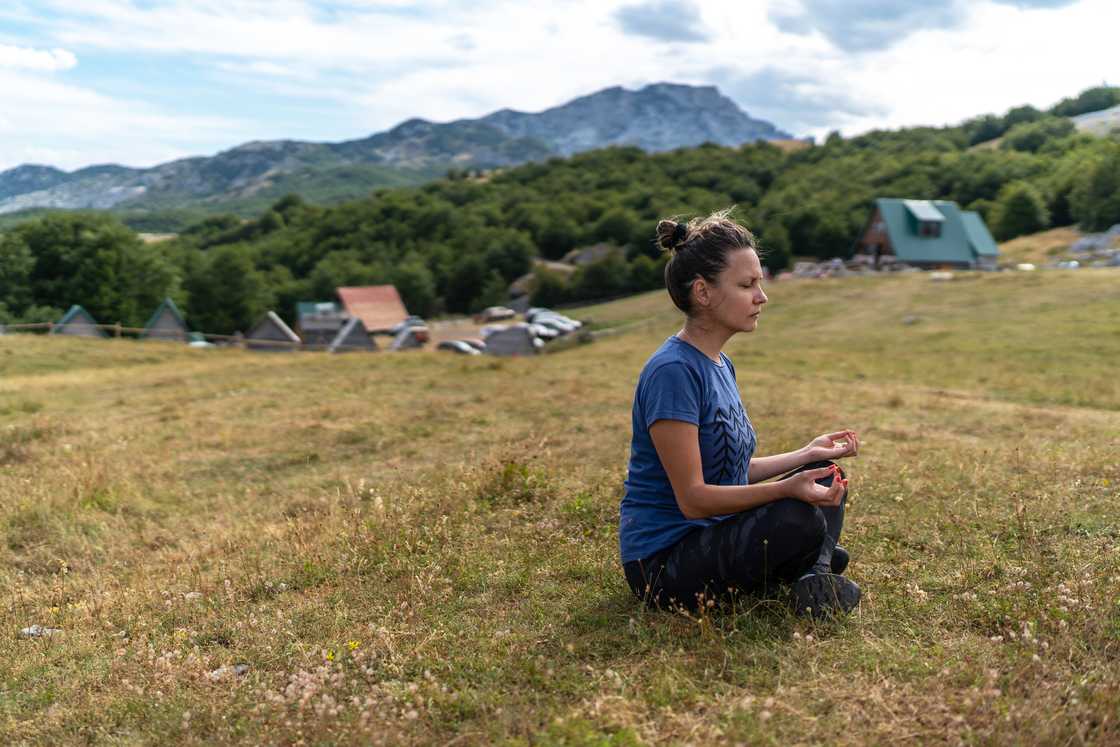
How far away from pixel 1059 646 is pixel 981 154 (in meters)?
155

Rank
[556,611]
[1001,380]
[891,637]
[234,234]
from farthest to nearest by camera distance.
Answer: [234,234]
[1001,380]
[556,611]
[891,637]

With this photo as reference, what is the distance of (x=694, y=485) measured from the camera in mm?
4340

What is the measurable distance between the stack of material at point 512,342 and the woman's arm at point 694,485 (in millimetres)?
52839

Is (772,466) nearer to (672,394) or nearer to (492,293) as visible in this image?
(672,394)

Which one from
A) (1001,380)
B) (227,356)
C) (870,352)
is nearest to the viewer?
(1001,380)

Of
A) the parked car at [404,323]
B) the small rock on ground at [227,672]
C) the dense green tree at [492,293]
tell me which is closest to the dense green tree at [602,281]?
the dense green tree at [492,293]

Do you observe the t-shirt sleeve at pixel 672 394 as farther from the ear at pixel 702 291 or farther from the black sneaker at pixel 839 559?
the black sneaker at pixel 839 559

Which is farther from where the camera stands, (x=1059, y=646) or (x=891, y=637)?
(x=891, y=637)

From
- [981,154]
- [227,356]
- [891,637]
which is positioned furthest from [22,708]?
[981,154]

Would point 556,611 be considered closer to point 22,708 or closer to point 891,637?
point 891,637

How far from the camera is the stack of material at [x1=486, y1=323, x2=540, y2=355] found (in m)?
58.0

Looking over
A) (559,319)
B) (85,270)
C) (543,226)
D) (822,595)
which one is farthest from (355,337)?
(543,226)

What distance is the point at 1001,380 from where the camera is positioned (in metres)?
22.4

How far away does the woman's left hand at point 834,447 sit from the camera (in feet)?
15.7
